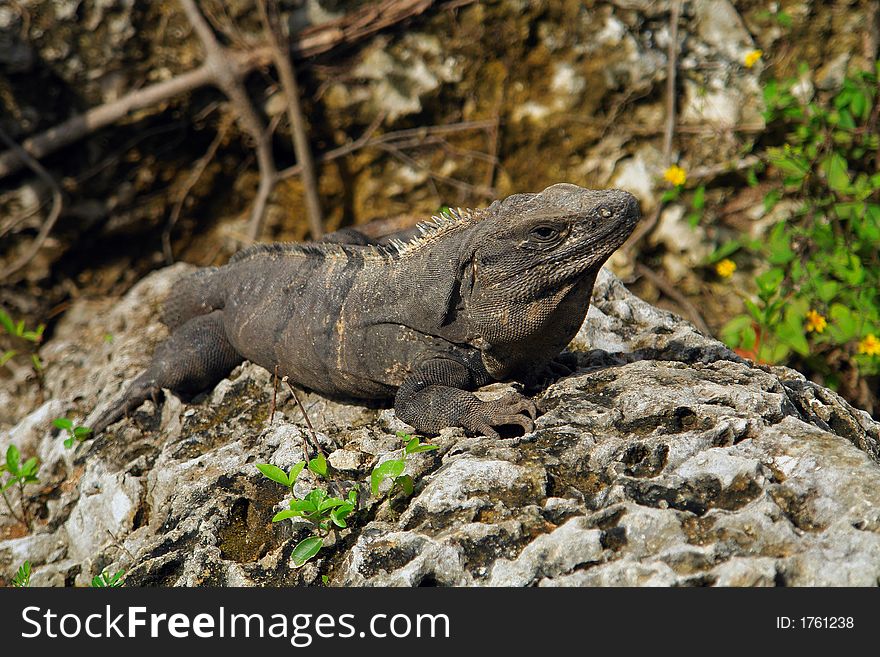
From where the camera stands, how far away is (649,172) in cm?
702

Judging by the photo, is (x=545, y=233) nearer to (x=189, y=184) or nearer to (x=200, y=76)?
(x=200, y=76)

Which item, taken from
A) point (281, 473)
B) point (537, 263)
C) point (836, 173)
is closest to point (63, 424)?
point (281, 473)

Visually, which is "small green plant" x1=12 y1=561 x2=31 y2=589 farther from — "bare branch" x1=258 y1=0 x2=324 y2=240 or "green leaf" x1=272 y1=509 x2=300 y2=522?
"bare branch" x1=258 y1=0 x2=324 y2=240

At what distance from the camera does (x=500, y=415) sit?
10.7 feet

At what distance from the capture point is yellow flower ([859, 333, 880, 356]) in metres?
5.05

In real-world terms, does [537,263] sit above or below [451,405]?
above

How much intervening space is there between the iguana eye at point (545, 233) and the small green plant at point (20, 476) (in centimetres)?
265

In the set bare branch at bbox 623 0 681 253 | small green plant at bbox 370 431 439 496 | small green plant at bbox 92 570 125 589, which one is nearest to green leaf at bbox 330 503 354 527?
small green plant at bbox 370 431 439 496

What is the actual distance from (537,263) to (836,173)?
3255 mm

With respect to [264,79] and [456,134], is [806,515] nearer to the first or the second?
[456,134]

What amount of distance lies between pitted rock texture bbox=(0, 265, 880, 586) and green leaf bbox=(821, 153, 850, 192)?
6.63 ft

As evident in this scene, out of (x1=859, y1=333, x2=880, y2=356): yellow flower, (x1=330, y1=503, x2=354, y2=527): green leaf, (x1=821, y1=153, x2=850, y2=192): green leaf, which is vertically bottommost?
(x1=330, y1=503, x2=354, y2=527): green leaf

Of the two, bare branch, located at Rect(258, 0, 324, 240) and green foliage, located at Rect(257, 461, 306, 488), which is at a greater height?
bare branch, located at Rect(258, 0, 324, 240)

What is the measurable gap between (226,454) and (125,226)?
423cm
